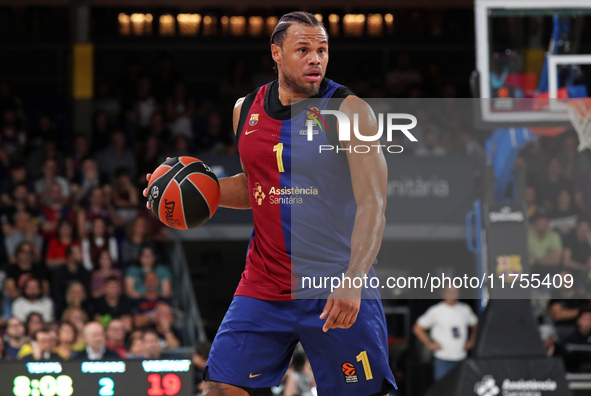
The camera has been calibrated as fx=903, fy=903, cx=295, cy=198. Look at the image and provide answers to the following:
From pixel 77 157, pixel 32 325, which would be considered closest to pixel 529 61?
pixel 32 325

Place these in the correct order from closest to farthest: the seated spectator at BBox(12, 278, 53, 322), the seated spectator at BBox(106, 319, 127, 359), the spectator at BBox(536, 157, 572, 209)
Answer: the seated spectator at BBox(106, 319, 127, 359), the seated spectator at BBox(12, 278, 53, 322), the spectator at BBox(536, 157, 572, 209)

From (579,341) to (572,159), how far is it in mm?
2646

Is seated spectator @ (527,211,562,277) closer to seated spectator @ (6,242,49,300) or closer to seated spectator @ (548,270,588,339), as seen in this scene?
seated spectator @ (548,270,588,339)

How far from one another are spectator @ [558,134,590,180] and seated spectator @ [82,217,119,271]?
5.76 metres

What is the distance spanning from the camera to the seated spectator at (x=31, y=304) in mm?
9719

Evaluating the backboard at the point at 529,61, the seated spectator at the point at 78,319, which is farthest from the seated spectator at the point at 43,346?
the backboard at the point at 529,61

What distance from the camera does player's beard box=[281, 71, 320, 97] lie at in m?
4.03

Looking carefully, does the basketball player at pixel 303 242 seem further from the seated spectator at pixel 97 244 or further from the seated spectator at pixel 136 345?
the seated spectator at pixel 97 244

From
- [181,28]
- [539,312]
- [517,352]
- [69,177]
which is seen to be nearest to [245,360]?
[517,352]

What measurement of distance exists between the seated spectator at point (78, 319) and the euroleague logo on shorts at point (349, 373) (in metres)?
5.59

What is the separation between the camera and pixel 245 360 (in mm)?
3873

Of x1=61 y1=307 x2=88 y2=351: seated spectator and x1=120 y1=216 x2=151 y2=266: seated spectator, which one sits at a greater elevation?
x1=120 y1=216 x2=151 y2=266: seated spectator

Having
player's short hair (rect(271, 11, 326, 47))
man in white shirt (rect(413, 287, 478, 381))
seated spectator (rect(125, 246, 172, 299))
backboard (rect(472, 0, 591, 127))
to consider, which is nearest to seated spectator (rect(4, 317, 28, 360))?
seated spectator (rect(125, 246, 172, 299))

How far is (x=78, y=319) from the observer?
9.29 metres
